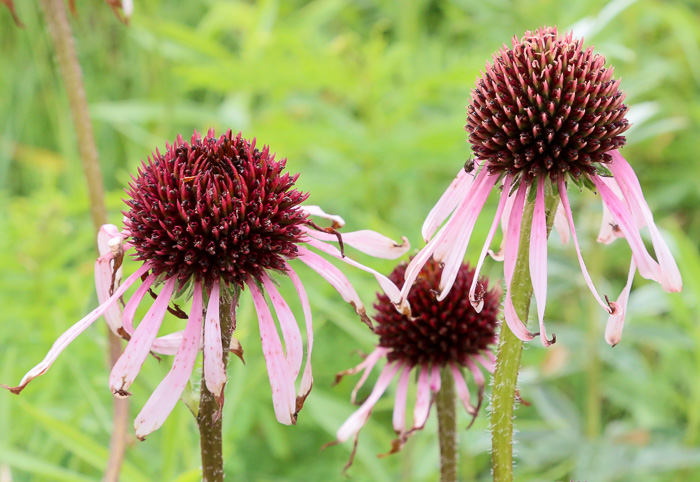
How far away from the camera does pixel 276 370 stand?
708 mm

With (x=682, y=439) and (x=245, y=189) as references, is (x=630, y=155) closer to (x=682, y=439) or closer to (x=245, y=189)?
(x=682, y=439)

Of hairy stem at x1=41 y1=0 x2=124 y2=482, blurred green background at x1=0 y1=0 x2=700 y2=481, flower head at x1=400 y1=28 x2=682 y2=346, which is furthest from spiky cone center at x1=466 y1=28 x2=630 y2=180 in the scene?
hairy stem at x1=41 y1=0 x2=124 y2=482

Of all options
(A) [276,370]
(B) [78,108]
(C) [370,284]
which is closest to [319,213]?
(A) [276,370]

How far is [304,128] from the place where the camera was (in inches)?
74.9

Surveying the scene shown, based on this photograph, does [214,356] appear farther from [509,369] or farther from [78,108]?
[78,108]

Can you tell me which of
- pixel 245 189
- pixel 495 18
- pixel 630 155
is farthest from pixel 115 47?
pixel 245 189

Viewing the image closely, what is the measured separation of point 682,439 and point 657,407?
298mm

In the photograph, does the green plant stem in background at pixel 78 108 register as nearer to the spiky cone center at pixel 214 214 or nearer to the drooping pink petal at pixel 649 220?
the spiky cone center at pixel 214 214

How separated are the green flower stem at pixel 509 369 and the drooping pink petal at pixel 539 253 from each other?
0.05 ft

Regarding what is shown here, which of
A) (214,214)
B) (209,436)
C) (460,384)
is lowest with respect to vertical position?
(209,436)

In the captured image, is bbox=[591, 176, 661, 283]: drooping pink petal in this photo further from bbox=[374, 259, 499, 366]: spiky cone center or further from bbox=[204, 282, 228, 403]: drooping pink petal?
bbox=[204, 282, 228, 403]: drooping pink petal

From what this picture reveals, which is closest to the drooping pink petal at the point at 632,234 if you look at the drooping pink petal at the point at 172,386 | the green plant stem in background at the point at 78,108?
the drooping pink petal at the point at 172,386

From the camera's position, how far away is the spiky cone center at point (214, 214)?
75cm

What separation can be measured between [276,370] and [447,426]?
1.03ft
